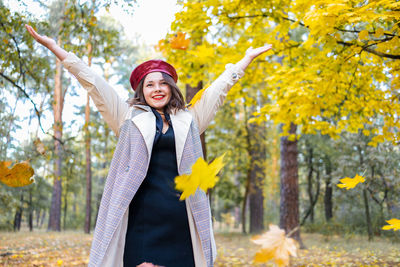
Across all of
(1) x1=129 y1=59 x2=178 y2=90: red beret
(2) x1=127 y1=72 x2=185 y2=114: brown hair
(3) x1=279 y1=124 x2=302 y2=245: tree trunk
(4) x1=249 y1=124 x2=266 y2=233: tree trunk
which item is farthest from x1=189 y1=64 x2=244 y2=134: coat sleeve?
(4) x1=249 y1=124 x2=266 y2=233: tree trunk

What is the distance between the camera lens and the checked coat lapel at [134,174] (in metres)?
1.79

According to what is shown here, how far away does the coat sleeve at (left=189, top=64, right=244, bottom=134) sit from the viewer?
2.22m

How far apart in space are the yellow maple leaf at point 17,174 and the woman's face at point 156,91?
81cm

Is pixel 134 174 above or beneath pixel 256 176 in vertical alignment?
beneath

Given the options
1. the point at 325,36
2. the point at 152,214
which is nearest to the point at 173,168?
the point at 152,214

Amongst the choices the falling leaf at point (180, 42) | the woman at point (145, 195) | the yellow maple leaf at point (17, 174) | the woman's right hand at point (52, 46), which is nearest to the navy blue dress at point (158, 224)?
the woman at point (145, 195)

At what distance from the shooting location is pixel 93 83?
1.91 meters

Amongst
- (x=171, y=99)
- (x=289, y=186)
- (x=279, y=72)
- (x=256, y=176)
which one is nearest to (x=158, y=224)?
(x=171, y=99)

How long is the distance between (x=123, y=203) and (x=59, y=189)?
603 inches

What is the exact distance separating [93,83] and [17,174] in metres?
0.68

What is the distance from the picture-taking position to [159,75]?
2162 mm

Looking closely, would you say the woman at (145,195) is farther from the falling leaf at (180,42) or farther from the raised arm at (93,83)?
the falling leaf at (180,42)

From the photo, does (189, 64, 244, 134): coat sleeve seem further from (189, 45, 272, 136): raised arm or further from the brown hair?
the brown hair

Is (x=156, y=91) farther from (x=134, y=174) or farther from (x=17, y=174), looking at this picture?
(x=17, y=174)
